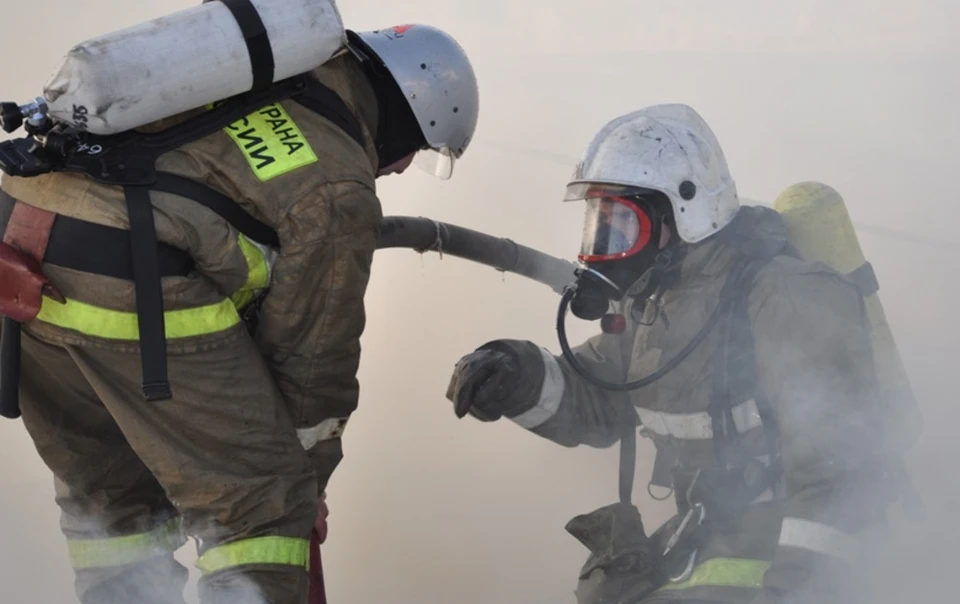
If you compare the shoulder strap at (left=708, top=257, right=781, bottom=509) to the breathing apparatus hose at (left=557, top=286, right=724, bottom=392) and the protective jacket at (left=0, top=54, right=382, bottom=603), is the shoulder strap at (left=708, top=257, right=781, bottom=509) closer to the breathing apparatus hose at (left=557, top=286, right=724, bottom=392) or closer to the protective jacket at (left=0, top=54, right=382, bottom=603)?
the breathing apparatus hose at (left=557, top=286, right=724, bottom=392)

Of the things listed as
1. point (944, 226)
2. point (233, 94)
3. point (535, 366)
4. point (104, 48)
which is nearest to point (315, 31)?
point (233, 94)

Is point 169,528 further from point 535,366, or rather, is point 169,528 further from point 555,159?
point 555,159

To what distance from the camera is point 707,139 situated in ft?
12.4

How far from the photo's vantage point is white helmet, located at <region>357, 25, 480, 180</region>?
342 centimetres

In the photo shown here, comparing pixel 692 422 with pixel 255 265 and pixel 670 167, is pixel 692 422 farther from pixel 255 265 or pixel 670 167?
pixel 255 265

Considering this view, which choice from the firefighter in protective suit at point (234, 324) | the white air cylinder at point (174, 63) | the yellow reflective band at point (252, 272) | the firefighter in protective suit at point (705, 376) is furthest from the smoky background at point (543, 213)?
the white air cylinder at point (174, 63)

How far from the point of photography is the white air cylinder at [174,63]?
268 cm

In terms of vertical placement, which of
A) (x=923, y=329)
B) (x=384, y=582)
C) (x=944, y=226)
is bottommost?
(x=384, y=582)

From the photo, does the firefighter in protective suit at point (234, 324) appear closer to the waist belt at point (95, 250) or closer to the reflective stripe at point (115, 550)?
the waist belt at point (95, 250)

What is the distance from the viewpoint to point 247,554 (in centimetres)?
300

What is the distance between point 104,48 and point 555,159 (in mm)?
4548

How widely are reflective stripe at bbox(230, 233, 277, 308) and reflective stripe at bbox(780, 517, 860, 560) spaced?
1.57 m

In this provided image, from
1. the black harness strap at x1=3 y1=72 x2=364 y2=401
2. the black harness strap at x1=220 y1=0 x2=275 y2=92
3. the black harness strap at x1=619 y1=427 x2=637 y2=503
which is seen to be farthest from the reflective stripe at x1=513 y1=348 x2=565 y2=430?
the black harness strap at x1=220 y1=0 x2=275 y2=92

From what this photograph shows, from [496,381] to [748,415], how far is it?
830mm
